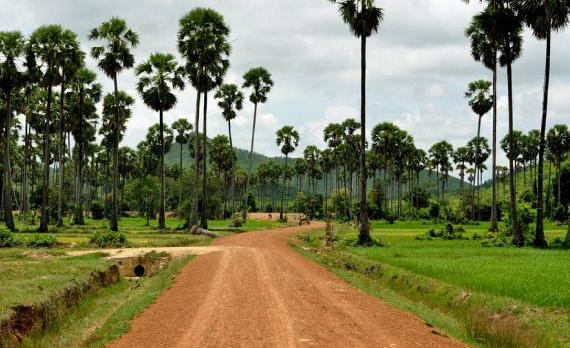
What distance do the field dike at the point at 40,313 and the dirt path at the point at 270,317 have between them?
7.83 feet

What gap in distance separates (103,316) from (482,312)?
1144 cm

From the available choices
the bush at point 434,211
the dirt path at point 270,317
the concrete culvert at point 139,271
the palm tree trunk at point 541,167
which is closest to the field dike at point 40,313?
the dirt path at point 270,317

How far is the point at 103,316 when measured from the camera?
1650cm

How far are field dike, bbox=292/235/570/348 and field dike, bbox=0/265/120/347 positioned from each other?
10.4 metres

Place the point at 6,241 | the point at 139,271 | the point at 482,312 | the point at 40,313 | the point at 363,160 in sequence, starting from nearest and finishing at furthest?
the point at 40,313, the point at 482,312, the point at 139,271, the point at 6,241, the point at 363,160

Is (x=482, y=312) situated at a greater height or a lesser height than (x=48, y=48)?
lesser

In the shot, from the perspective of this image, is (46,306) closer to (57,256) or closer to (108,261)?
(108,261)

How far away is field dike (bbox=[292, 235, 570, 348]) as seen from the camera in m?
12.2

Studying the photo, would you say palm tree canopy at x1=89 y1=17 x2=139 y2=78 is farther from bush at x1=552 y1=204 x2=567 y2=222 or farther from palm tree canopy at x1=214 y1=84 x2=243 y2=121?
bush at x1=552 y1=204 x2=567 y2=222

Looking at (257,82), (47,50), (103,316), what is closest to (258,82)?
(257,82)

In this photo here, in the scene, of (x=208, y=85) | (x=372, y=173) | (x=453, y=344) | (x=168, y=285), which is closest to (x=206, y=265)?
(x=168, y=285)

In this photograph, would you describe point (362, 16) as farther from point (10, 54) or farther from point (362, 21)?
point (10, 54)

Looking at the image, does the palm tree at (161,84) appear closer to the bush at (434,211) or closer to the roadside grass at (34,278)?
the roadside grass at (34,278)

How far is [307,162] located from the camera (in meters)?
136
